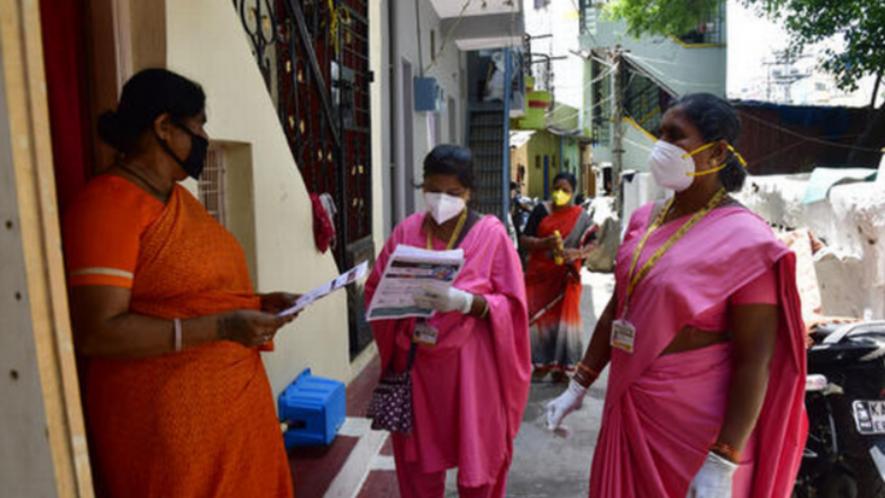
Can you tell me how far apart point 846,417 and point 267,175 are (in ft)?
10.3

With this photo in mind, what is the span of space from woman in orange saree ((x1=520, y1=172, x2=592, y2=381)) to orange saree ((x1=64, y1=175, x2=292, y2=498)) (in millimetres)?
4245

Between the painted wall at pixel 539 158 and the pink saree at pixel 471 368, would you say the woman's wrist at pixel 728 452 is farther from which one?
the painted wall at pixel 539 158

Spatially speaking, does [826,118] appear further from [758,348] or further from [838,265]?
[758,348]

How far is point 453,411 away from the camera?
2834 mm

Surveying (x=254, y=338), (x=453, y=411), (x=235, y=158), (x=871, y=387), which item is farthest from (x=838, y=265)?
(x=254, y=338)

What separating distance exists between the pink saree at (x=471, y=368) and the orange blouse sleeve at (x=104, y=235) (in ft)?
4.47

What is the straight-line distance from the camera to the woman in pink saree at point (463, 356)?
2805mm

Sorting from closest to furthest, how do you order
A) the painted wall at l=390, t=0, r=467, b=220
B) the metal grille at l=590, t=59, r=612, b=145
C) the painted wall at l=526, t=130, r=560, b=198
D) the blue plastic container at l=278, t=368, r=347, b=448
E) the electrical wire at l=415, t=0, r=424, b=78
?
1. the blue plastic container at l=278, t=368, r=347, b=448
2. the painted wall at l=390, t=0, r=467, b=220
3. the electrical wire at l=415, t=0, r=424, b=78
4. the metal grille at l=590, t=59, r=612, b=145
5. the painted wall at l=526, t=130, r=560, b=198

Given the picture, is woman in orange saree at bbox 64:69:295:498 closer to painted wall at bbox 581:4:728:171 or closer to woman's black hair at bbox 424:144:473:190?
woman's black hair at bbox 424:144:473:190

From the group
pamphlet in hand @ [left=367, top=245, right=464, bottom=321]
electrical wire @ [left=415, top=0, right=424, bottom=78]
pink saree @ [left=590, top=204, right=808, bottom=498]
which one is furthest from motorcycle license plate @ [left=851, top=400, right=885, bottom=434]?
electrical wire @ [left=415, top=0, right=424, bottom=78]

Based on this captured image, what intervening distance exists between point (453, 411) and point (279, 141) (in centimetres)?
192

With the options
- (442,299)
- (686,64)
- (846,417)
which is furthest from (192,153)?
(686,64)

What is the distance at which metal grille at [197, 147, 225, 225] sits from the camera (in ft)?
11.4

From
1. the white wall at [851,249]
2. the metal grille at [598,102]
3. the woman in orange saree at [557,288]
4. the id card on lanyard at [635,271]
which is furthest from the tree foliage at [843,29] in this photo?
the metal grille at [598,102]
